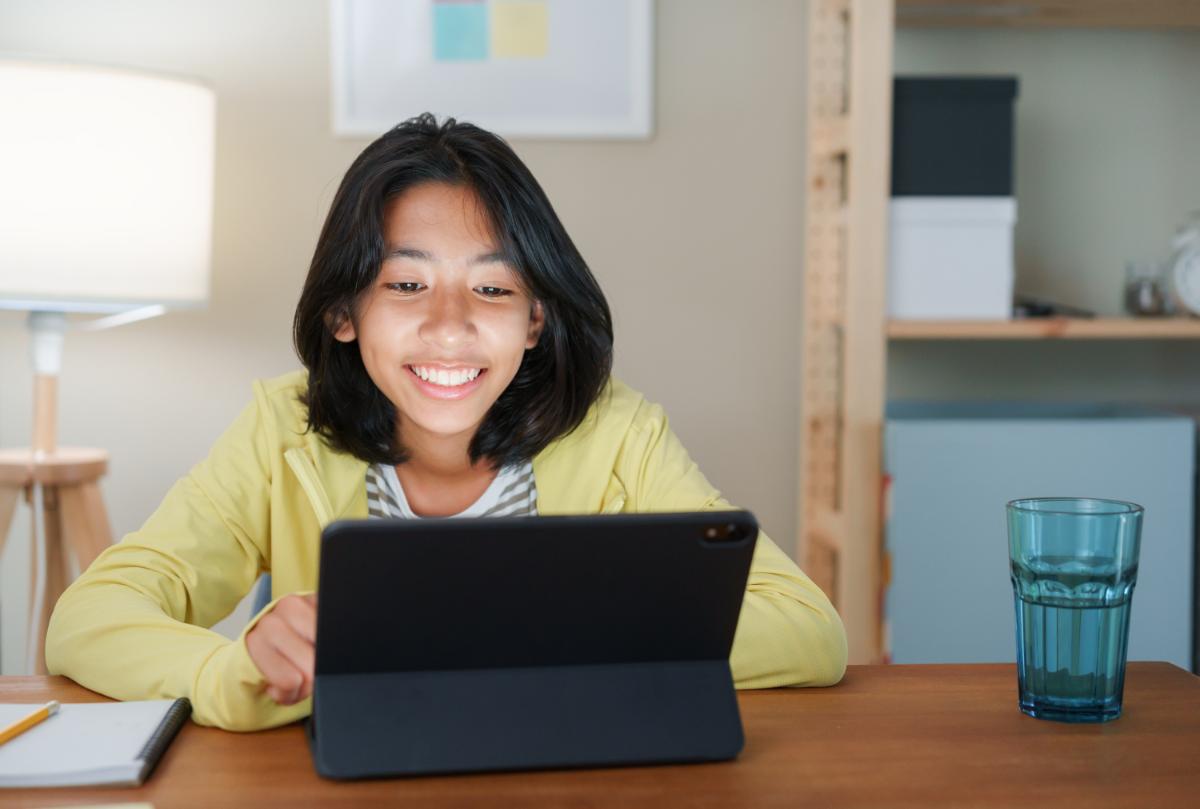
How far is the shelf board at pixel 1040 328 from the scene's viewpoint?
2145 mm

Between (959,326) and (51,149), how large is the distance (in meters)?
1.40

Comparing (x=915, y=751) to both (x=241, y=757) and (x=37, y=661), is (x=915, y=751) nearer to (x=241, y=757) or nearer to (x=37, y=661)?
(x=241, y=757)

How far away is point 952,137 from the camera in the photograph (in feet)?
7.09

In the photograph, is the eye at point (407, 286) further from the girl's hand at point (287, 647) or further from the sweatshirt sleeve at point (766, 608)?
the girl's hand at point (287, 647)

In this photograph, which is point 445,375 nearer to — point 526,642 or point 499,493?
point 499,493

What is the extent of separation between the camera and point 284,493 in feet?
4.54

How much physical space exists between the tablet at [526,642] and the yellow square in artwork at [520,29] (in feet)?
5.74

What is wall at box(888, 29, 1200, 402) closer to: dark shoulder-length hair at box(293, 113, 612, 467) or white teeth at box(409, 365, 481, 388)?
dark shoulder-length hair at box(293, 113, 612, 467)

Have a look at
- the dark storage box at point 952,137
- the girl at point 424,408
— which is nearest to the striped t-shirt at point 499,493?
the girl at point 424,408

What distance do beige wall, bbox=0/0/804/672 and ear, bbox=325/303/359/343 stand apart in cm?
106

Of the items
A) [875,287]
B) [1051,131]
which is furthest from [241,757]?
[1051,131]

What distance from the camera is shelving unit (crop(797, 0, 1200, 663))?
6.94ft

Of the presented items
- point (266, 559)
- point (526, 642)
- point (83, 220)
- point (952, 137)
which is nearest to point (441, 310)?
point (266, 559)

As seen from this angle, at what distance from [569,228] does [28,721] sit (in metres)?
1.70
